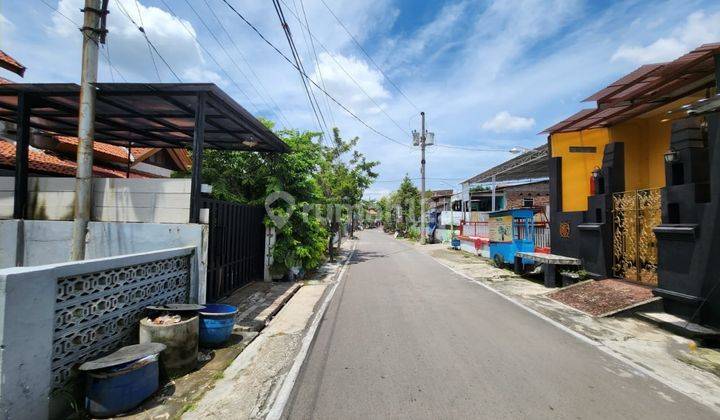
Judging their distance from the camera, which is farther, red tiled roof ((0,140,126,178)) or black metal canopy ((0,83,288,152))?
red tiled roof ((0,140,126,178))

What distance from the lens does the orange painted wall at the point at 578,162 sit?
38.9 ft

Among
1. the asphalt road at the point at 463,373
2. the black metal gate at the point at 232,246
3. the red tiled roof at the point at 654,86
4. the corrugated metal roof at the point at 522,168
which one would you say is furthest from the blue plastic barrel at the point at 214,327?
the corrugated metal roof at the point at 522,168

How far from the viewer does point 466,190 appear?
28.8m

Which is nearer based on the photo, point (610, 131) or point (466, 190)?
point (610, 131)

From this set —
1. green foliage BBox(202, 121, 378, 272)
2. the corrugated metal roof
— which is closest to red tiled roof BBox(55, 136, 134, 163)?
green foliage BBox(202, 121, 378, 272)

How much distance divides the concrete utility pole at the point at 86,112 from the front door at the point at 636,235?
12.0 m

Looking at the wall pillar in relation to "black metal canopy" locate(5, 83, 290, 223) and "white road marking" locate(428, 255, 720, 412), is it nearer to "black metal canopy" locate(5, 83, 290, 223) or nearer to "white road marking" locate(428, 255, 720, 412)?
"black metal canopy" locate(5, 83, 290, 223)

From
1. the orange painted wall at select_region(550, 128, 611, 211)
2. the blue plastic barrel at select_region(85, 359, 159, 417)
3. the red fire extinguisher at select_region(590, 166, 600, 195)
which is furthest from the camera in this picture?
the orange painted wall at select_region(550, 128, 611, 211)

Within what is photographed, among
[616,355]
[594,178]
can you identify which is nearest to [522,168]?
[594,178]

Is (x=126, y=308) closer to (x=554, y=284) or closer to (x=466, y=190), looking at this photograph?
(x=554, y=284)

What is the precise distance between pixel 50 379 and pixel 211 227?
14.6 ft

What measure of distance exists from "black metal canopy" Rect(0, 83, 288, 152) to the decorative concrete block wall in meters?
3.40

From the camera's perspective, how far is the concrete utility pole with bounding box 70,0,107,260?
6383 millimetres

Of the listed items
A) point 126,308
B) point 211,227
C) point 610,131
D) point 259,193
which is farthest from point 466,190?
point 126,308
